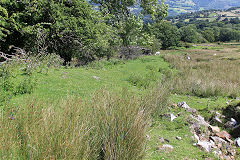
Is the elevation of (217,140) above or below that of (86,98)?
below

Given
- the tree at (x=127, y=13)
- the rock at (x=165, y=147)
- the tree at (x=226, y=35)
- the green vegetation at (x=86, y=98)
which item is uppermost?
the tree at (x=127, y=13)

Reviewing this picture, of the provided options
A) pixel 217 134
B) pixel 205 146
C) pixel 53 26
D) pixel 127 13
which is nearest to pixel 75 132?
pixel 205 146

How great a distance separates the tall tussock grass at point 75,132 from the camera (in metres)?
1.96

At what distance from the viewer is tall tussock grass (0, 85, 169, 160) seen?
1.96m

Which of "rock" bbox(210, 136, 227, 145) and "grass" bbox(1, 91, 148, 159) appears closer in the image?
"grass" bbox(1, 91, 148, 159)

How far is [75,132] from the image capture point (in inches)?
84.0

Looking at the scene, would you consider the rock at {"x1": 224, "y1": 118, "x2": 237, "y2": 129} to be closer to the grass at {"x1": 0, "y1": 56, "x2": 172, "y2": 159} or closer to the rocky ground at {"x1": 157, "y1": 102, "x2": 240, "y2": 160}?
the rocky ground at {"x1": 157, "y1": 102, "x2": 240, "y2": 160}

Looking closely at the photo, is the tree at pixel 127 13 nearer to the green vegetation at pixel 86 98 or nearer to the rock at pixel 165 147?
the green vegetation at pixel 86 98

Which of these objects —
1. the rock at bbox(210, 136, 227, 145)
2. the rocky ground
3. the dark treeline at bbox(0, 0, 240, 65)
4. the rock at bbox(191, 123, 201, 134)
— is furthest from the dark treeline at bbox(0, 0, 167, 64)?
the rock at bbox(210, 136, 227, 145)

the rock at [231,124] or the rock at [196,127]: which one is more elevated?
the rock at [196,127]

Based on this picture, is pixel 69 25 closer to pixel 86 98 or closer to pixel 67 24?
pixel 67 24

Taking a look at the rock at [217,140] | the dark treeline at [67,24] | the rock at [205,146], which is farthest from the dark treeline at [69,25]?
the rock at [217,140]

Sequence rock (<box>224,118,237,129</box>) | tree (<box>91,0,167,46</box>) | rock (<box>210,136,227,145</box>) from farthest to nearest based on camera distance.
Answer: tree (<box>91,0,167,46</box>), rock (<box>224,118,237,129</box>), rock (<box>210,136,227,145</box>)

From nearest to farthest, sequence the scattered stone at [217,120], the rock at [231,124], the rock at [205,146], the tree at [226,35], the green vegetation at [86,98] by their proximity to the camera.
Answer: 1. the green vegetation at [86,98]
2. the rock at [205,146]
3. the rock at [231,124]
4. the scattered stone at [217,120]
5. the tree at [226,35]
